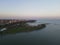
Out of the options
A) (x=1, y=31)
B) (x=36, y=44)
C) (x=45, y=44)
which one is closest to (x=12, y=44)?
(x=36, y=44)

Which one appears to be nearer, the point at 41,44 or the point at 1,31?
the point at 41,44

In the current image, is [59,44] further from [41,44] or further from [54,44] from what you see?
[41,44]

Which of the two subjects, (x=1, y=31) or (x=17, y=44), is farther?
(x=1, y=31)

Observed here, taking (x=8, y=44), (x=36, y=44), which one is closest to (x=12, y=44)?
(x=8, y=44)

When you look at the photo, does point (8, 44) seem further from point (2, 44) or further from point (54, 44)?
point (54, 44)

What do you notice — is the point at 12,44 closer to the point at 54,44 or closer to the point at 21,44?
the point at 21,44

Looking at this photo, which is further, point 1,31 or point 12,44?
point 1,31

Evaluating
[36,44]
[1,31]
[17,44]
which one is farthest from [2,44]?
[1,31]
